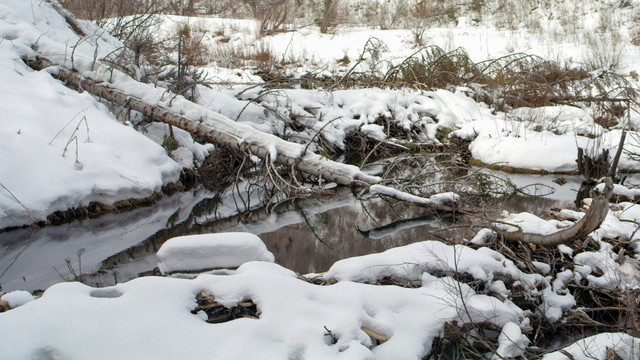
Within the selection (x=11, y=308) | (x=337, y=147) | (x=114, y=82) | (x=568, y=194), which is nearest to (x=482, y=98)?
(x=337, y=147)

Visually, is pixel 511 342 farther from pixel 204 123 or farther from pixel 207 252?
pixel 204 123

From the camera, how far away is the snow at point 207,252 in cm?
273

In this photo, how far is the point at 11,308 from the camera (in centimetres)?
217

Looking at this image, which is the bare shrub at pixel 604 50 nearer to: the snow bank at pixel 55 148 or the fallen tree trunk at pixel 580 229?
the fallen tree trunk at pixel 580 229

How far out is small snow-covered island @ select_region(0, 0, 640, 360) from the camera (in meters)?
2.18

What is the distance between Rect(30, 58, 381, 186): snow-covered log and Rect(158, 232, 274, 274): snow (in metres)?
2.19

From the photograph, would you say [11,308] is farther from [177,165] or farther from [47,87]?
[47,87]

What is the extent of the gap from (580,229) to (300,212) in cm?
288

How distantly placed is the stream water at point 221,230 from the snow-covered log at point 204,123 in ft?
1.46

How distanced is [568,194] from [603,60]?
8.28 metres

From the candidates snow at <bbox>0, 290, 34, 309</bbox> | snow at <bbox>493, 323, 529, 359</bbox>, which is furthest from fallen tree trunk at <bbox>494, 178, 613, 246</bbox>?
snow at <bbox>0, 290, 34, 309</bbox>

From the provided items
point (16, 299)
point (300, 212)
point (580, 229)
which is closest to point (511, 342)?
point (580, 229)

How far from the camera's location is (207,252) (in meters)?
2.74

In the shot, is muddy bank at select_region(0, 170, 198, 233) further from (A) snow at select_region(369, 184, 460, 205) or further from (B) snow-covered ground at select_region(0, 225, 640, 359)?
(A) snow at select_region(369, 184, 460, 205)
